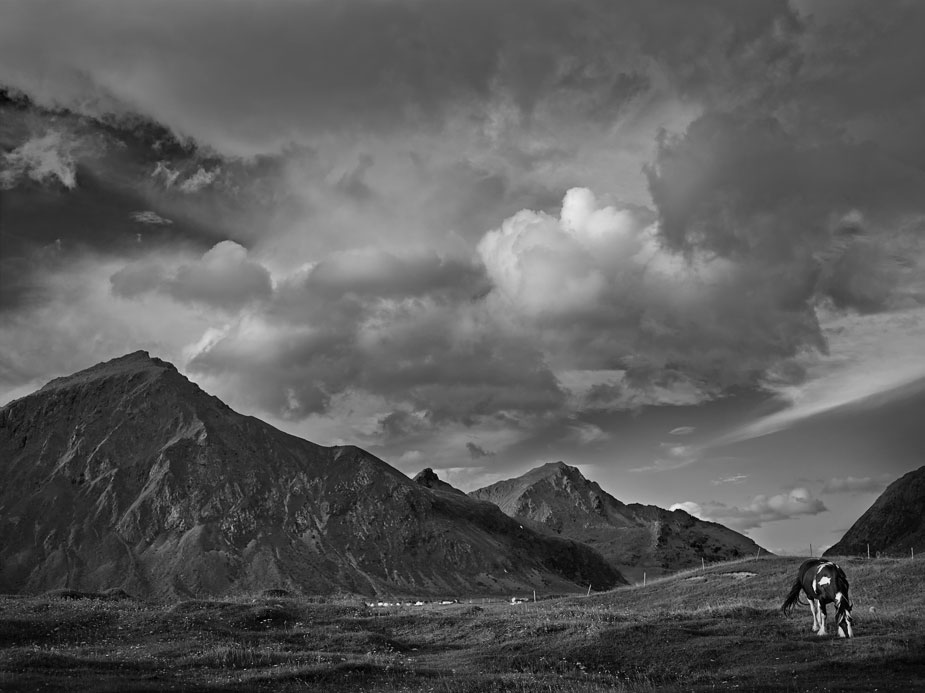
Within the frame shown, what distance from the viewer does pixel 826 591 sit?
3750cm

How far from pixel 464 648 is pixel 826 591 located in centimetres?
1837

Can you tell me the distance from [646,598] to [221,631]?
1475 inches

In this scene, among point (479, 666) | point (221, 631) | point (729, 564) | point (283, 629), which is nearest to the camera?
point (479, 666)

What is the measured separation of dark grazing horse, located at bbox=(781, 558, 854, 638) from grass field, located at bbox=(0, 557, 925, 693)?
911 mm

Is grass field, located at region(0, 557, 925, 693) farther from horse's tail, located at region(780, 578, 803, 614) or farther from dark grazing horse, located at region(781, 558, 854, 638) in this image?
dark grazing horse, located at region(781, 558, 854, 638)

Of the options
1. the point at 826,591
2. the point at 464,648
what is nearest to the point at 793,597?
the point at 826,591

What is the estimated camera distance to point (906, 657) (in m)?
31.1

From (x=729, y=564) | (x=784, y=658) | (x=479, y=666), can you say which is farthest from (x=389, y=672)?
(x=729, y=564)

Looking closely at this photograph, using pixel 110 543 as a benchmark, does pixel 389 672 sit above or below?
below

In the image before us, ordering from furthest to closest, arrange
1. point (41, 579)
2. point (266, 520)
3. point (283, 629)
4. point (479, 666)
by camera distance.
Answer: point (266, 520)
point (41, 579)
point (283, 629)
point (479, 666)

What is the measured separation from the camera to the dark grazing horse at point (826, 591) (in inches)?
1432

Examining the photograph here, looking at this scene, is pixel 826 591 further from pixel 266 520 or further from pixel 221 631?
pixel 266 520

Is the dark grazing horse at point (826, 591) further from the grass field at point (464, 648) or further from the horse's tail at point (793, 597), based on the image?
the grass field at point (464, 648)

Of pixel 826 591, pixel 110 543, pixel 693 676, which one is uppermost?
pixel 110 543
